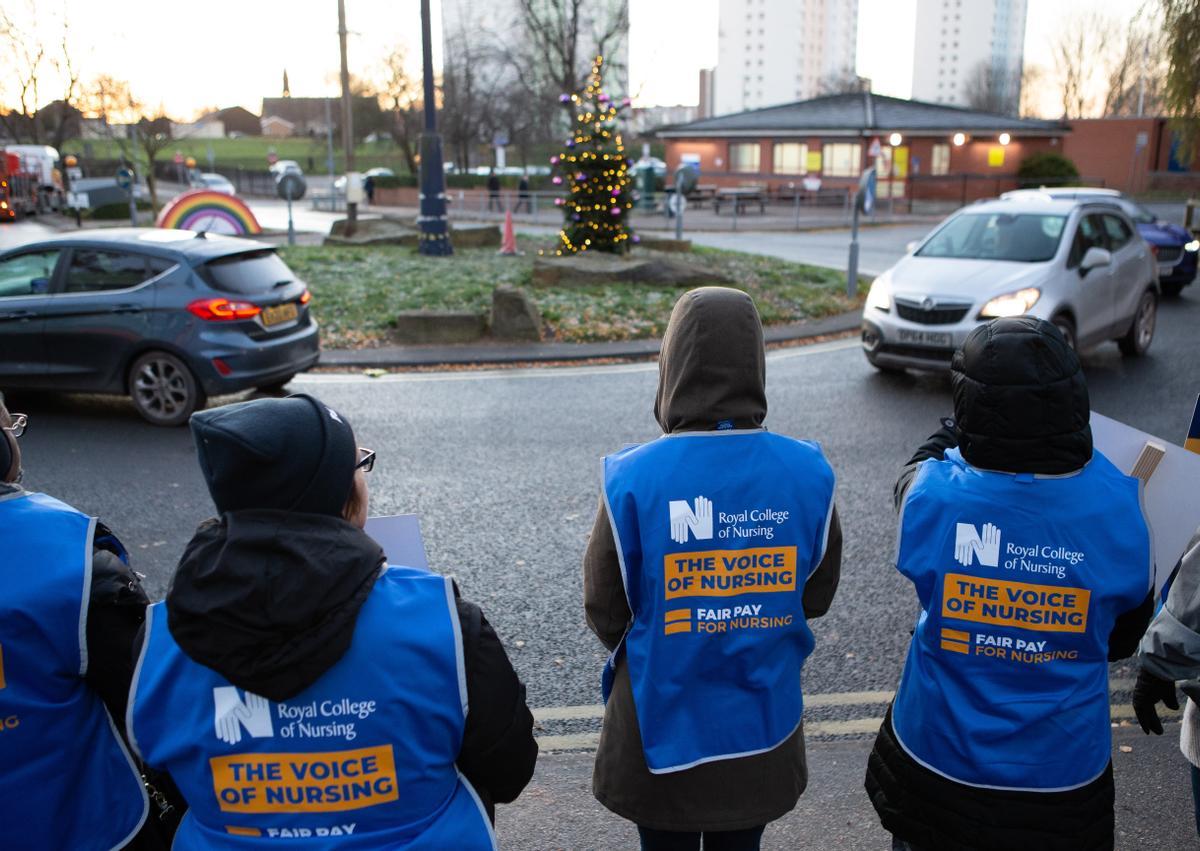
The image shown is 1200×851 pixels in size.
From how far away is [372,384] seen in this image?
1089 cm

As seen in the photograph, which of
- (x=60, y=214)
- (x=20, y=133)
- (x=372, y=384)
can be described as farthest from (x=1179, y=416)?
(x=20, y=133)

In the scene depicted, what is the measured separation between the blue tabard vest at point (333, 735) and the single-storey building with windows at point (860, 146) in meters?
44.3

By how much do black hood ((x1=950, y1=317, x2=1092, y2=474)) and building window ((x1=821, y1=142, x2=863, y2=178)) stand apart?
4629 centimetres

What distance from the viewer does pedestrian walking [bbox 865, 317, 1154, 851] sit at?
2.50 m

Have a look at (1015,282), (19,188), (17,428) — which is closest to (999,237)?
(1015,282)

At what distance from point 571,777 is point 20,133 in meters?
55.5

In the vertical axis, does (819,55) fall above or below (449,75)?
above

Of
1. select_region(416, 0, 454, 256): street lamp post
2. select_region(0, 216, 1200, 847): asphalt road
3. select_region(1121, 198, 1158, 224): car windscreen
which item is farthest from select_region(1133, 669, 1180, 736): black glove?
select_region(416, 0, 454, 256): street lamp post

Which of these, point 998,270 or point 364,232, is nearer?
point 998,270

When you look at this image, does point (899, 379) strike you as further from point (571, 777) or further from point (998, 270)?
point (571, 777)

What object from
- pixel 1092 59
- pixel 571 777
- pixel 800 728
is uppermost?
pixel 1092 59

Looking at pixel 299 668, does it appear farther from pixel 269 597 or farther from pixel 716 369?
pixel 716 369

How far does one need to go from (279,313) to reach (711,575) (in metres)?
7.72

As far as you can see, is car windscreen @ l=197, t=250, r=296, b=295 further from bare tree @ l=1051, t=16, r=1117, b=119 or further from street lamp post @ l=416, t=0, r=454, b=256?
bare tree @ l=1051, t=16, r=1117, b=119
